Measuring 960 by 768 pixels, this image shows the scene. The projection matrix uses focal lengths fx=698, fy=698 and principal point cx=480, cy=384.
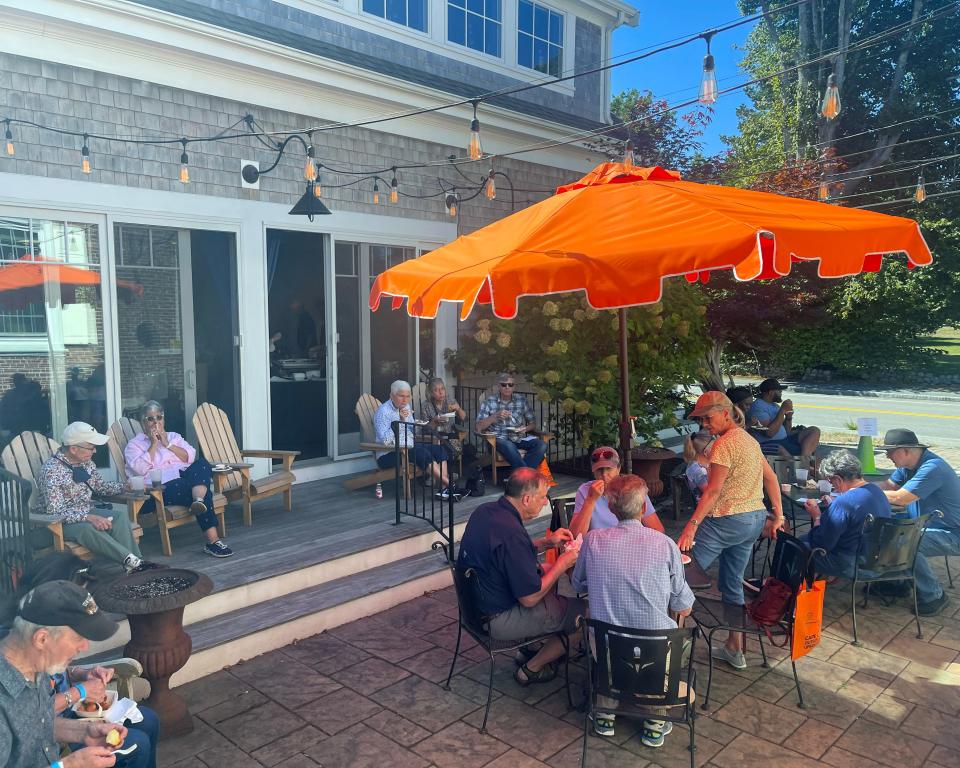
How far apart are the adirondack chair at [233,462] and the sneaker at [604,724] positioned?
3.52m

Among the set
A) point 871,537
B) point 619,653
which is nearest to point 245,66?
point 619,653

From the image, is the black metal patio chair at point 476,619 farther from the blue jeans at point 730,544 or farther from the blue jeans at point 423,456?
the blue jeans at point 423,456

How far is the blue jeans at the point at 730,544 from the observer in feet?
13.7

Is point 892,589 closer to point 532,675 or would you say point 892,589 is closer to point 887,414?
point 532,675

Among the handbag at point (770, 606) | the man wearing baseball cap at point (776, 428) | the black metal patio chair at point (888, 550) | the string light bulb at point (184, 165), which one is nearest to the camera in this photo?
the handbag at point (770, 606)

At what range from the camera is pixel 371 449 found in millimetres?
6824

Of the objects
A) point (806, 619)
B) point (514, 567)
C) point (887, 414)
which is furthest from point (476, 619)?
point (887, 414)

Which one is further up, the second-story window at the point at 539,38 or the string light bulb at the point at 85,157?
the second-story window at the point at 539,38

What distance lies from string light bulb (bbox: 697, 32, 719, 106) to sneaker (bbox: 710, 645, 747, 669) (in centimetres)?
370

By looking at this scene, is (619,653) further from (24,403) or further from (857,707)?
(24,403)

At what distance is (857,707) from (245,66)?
6888mm

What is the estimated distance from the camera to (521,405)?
7.64 m

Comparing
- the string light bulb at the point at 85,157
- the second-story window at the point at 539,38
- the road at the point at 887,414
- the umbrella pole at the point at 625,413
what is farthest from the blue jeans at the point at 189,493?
the road at the point at 887,414

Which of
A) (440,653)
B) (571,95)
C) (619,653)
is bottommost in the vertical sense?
(440,653)
